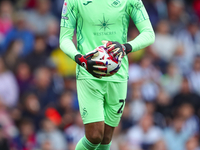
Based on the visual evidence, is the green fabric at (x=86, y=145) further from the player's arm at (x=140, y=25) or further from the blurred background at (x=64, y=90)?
the blurred background at (x=64, y=90)

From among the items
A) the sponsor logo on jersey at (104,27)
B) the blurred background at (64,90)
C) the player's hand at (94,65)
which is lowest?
the blurred background at (64,90)

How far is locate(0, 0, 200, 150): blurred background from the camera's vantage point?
1019 centimetres

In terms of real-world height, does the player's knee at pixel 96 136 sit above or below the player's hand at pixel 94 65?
below

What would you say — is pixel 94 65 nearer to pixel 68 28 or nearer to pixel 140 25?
pixel 68 28

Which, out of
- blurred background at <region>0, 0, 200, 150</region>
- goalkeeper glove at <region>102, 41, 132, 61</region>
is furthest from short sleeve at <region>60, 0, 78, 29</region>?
blurred background at <region>0, 0, 200, 150</region>

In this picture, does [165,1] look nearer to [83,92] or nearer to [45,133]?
[45,133]

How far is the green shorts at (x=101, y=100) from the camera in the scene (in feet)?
20.5

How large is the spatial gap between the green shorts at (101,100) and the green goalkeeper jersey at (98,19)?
11cm

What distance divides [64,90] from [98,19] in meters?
5.23

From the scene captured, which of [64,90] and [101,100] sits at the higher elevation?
[101,100]

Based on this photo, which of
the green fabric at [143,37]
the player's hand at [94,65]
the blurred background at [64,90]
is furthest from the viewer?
the blurred background at [64,90]

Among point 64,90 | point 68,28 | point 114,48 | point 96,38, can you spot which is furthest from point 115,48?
point 64,90

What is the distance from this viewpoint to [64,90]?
11297 millimetres

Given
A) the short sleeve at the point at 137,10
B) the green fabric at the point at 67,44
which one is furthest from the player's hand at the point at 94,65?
the short sleeve at the point at 137,10
